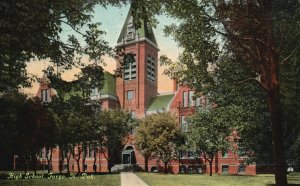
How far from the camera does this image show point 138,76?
195ft

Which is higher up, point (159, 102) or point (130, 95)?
point (130, 95)

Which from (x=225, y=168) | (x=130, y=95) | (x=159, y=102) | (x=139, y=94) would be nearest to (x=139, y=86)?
(x=139, y=94)

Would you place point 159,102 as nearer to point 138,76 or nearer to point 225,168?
point 138,76

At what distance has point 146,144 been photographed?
4378cm

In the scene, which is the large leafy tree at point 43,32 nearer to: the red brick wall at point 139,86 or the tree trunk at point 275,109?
the tree trunk at point 275,109

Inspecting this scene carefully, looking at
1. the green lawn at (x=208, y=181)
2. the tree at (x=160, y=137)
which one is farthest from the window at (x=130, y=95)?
the green lawn at (x=208, y=181)

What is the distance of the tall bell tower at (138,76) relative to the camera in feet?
192

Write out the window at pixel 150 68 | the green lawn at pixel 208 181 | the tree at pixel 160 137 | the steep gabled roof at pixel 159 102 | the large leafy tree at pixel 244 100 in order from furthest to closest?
1. the window at pixel 150 68
2. the steep gabled roof at pixel 159 102
3. the tree at pixel 160 137
4. the green lawn at pixel 208 181
5. the large leafy tree at pixel 244 100

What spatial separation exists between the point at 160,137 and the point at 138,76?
18653 mm

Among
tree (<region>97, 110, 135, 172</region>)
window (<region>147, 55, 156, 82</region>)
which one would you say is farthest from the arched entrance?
window (<region>147, 55, 156, 82</region>)

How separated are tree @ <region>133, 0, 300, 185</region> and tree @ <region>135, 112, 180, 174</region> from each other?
81.9ft

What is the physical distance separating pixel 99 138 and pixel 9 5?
36785 mm

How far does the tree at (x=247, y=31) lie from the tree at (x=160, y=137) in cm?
2497

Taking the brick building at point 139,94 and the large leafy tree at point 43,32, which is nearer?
the large leafy tree at point 43,32
